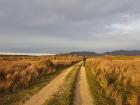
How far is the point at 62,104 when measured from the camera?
561 inches

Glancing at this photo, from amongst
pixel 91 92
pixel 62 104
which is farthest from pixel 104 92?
pixel 62 104

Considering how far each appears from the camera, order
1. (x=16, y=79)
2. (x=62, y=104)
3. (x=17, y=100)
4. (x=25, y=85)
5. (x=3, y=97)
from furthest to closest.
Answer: (x=16, y=79) → (x=25, y=85) → (x=3, y=97) → (x=17, y=100) → (x=62, y=104)

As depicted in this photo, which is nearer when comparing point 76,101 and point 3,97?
point 76,101

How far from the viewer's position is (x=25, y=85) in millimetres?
22031

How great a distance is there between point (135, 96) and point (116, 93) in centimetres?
247

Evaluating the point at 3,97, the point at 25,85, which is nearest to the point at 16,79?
the point at 25,85

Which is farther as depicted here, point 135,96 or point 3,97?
point 3,97

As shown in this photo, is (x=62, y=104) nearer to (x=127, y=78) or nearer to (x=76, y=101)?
(x=76, y=101)

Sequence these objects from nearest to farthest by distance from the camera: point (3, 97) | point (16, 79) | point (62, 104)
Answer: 1. point (62, 104)
2. point (3, 97)
3. point (16, 79)

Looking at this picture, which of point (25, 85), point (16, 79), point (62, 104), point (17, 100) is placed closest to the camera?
point (62, 104)

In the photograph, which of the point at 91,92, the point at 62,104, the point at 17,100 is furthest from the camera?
the point at 91,92

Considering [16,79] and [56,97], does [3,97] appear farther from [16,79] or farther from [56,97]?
[16,79]

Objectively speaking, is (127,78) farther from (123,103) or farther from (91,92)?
(123,103)

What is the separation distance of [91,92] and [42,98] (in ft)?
13.4
